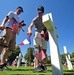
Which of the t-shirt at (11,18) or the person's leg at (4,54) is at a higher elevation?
the t-shirt at (11,18)

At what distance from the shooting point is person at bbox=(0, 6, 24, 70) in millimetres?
5681

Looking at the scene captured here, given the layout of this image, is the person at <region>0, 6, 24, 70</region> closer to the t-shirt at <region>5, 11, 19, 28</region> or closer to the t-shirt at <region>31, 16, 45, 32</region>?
the t-shirt at <region>5, 11, 19, 28</region>

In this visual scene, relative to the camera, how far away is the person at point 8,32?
568 centimetres

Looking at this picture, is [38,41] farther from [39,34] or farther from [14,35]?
[14,35]

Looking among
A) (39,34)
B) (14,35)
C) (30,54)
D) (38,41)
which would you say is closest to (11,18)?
(14,35)

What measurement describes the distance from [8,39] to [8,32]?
0.80 ft

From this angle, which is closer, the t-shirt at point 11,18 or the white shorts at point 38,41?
the white shorts at point 38,41

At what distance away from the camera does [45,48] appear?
234 inches

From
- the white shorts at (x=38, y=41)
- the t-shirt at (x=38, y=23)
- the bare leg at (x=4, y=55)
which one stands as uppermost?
the t-shirt at (x=38, y=23)

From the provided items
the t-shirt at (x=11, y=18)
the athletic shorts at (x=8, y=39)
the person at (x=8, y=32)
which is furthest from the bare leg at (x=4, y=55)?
the t-shirt at (x=11, y=18)

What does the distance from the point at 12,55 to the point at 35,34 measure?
6823 centimetres

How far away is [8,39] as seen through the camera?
19.0ft

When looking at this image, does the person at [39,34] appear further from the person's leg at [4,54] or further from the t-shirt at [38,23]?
the person's leg at [4,54]

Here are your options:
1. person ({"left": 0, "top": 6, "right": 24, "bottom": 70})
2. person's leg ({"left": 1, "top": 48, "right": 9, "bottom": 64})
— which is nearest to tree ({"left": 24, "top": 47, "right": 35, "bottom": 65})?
person ({"left": 0, "top": 6, "right": 24, "bottom": 70})
